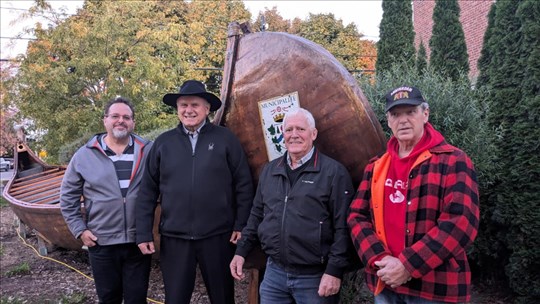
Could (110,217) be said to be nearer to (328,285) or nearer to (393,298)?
(328,285)

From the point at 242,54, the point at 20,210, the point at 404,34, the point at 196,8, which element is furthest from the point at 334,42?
the point at 242,54

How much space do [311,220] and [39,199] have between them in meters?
4.85

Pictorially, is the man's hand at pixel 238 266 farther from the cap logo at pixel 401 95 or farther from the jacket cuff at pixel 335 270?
the cap logo at pixel 401 95

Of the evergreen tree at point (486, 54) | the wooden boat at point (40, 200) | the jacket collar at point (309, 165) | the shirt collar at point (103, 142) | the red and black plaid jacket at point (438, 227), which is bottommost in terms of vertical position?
the wooden boat at point (40, 200)

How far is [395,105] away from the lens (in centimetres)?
207

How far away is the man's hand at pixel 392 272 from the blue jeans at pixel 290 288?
418mm

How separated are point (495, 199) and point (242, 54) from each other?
111 inches

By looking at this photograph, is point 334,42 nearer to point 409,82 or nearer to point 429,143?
point 409,82

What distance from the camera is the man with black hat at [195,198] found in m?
2.72

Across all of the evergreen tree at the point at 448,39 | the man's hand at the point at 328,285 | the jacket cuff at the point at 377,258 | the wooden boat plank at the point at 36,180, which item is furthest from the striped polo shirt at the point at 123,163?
the evergreen tree at the point at 448,39

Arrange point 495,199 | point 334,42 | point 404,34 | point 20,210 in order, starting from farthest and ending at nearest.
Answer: point 334,42
point 404,34
point 20,210
point 495,199

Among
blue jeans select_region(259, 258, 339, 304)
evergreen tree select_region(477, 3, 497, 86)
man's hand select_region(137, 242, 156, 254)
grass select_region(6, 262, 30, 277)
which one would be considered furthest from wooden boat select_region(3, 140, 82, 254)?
evergreen tree select_region(477, 3, 497, 86)

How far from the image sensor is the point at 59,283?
5098 mm

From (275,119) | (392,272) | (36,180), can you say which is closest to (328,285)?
(392,272)
